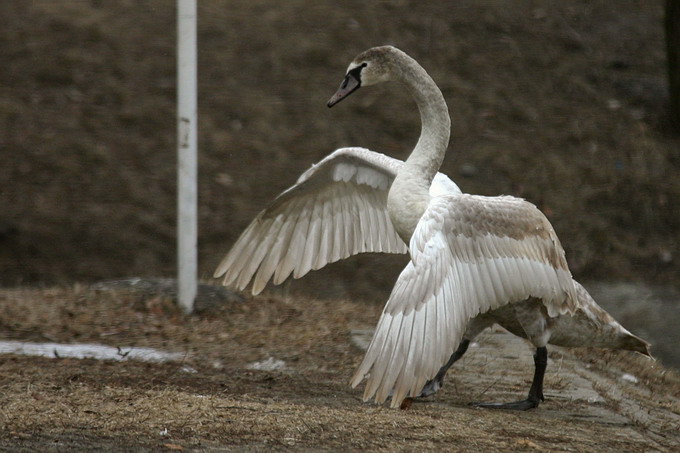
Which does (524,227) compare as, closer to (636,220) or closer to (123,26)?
(636,220)

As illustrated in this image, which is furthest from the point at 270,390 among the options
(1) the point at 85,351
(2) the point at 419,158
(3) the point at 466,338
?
(1) the point at 85,351

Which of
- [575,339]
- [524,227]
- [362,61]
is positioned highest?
[362,61]

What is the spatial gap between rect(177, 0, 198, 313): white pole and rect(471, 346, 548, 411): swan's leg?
9.36 feet

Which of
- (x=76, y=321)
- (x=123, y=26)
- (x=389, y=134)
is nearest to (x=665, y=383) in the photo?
(x=76, y=321)

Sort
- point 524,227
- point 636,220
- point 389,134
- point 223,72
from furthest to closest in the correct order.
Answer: point 223,72, point 389,134, point 636,220, point 524,227

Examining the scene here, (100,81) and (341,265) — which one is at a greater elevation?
(100,81)

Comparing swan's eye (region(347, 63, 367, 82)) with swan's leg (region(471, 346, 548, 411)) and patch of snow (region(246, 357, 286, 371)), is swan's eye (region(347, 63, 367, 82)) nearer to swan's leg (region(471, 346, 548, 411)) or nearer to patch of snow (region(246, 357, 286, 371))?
swan's leg (region(471, 346, 548, 411))

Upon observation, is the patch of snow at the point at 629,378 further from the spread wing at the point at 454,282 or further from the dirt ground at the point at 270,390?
the spread wing at the point at 454,282

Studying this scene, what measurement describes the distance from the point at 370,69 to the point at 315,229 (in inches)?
50.4

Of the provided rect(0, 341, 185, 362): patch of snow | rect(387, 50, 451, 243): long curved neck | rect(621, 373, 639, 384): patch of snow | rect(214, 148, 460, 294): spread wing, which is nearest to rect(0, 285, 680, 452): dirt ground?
rect(621, 373, 639, 384): patch of snow

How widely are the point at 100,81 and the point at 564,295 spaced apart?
8778mm

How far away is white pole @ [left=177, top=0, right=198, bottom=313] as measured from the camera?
7484 millimetres

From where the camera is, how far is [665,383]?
6707mm

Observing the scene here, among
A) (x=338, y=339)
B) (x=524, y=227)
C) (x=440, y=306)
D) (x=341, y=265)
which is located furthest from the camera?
(x=341, y=265)
